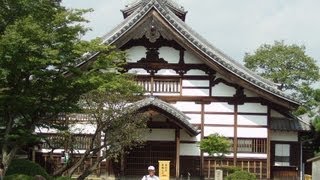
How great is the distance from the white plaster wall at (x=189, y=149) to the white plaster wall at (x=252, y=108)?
121 inches

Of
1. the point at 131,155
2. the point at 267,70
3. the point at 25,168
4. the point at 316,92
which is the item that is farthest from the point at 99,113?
the point at 267,70

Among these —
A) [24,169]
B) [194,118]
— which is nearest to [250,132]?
[194,118]

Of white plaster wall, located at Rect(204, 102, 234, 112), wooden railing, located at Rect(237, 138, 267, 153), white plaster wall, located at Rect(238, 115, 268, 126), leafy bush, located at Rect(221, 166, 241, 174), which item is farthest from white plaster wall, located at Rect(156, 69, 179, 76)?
leafy bush, located at Rect(221, 166, 241, 174)

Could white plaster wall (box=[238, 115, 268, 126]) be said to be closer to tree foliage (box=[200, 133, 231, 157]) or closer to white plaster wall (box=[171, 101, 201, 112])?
tree foliage (box=[200, 133, 231, 157])

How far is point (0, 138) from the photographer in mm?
17812

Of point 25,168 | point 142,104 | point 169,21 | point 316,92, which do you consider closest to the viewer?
point 25,168

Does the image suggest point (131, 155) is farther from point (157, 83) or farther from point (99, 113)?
point (99, 113)

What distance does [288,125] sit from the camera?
3177 cm

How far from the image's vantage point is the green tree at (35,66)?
Result: 634 inches

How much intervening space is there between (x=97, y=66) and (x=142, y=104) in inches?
302

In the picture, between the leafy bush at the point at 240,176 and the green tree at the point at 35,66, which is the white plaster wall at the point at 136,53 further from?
the green tree at the point at 35,66

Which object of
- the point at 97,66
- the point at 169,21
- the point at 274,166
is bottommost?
the point at 274,166

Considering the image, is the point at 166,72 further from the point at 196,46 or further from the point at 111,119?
the point at 111,119

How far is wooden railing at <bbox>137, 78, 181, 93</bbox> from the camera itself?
32.0 m
